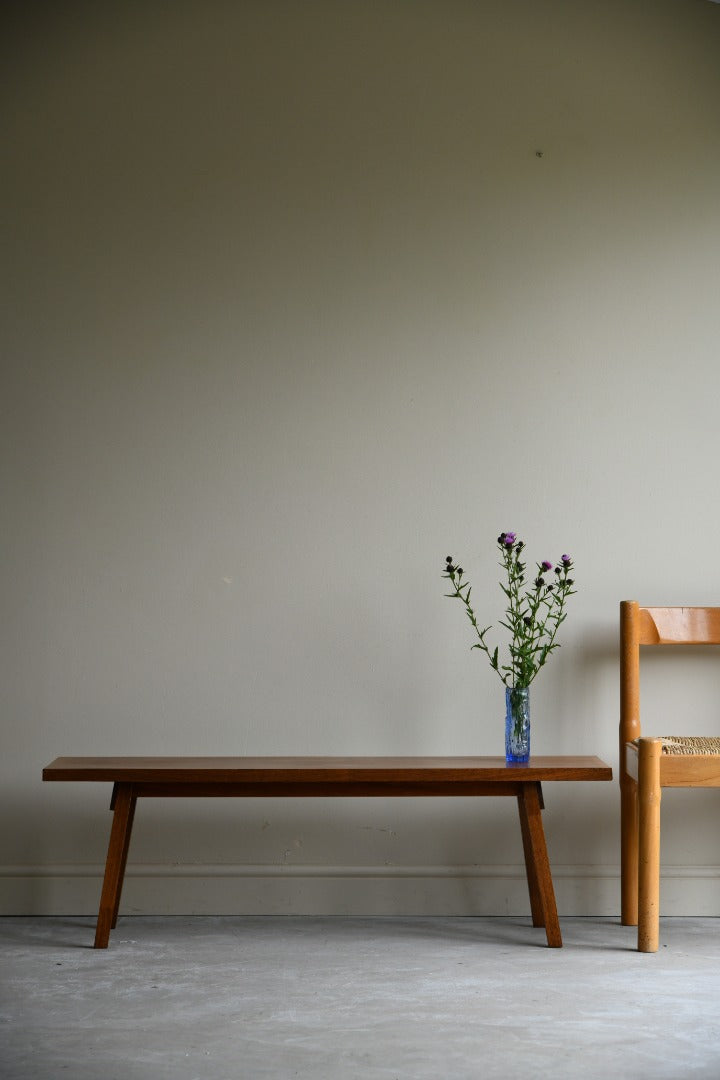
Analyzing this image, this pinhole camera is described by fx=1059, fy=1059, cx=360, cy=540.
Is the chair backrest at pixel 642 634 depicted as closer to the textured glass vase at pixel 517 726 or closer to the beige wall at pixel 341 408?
the beige wall at pixel 341 408

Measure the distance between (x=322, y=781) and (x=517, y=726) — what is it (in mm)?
479

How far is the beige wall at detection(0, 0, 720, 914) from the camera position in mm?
2666

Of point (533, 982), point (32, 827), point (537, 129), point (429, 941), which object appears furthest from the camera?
point (537, 129)

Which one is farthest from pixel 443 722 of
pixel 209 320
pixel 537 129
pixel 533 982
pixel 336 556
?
pixel 537 129

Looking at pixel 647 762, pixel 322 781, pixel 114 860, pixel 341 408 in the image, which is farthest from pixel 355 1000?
pixel 341 408

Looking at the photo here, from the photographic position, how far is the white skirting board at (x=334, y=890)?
2607 millimetres

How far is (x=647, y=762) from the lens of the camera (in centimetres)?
226

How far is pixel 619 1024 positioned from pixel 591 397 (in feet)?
5.06

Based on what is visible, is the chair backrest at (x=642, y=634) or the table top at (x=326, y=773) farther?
the chair backrest at (x=642, y=634)

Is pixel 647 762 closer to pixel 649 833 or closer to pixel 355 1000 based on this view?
pixel 649 833

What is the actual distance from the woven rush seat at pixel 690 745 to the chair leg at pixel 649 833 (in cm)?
9

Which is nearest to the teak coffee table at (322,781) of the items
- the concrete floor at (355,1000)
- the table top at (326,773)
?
the table top at (326,773)

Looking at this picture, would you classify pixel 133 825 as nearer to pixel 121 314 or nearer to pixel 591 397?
pixel 121 314

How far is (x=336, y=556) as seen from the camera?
2.72m
